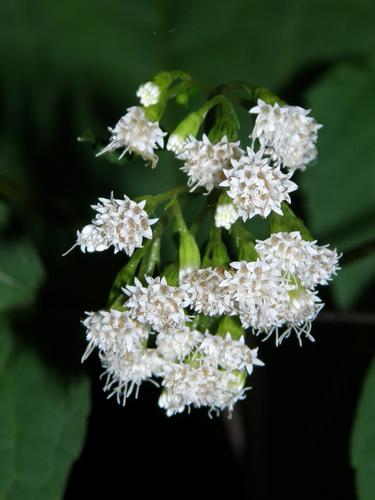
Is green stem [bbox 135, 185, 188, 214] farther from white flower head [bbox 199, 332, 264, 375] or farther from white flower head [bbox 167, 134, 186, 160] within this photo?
white flower head [bbox 199, 332, 264, 375]

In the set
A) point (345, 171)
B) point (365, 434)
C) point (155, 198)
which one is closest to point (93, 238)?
point (155, 198)

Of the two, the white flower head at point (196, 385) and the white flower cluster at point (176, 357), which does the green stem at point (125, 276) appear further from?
the white flower head at point (196, 385)

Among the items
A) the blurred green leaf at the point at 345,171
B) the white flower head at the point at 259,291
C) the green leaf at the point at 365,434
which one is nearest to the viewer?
the white flower head at the point at 259,291

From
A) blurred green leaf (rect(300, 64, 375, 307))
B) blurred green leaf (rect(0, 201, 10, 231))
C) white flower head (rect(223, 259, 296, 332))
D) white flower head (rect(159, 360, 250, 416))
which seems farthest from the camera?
blurred green leaf (rect(300, 64, 375, 307))

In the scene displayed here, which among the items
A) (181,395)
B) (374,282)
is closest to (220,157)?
(181,395)

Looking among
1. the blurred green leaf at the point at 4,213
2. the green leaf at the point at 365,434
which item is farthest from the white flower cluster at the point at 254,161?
the blurred green leaf at the point at 4,213

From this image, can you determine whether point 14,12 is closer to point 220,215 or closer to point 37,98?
point 37,98

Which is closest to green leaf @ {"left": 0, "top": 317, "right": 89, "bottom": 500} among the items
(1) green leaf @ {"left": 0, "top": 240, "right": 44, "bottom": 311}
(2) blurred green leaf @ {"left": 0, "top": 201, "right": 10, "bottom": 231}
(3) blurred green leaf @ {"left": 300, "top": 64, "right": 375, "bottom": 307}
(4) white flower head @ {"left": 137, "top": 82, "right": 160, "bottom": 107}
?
(1) green leaf @ {"left": 0, "top": 240, "right": 44, "bottom": 311}
